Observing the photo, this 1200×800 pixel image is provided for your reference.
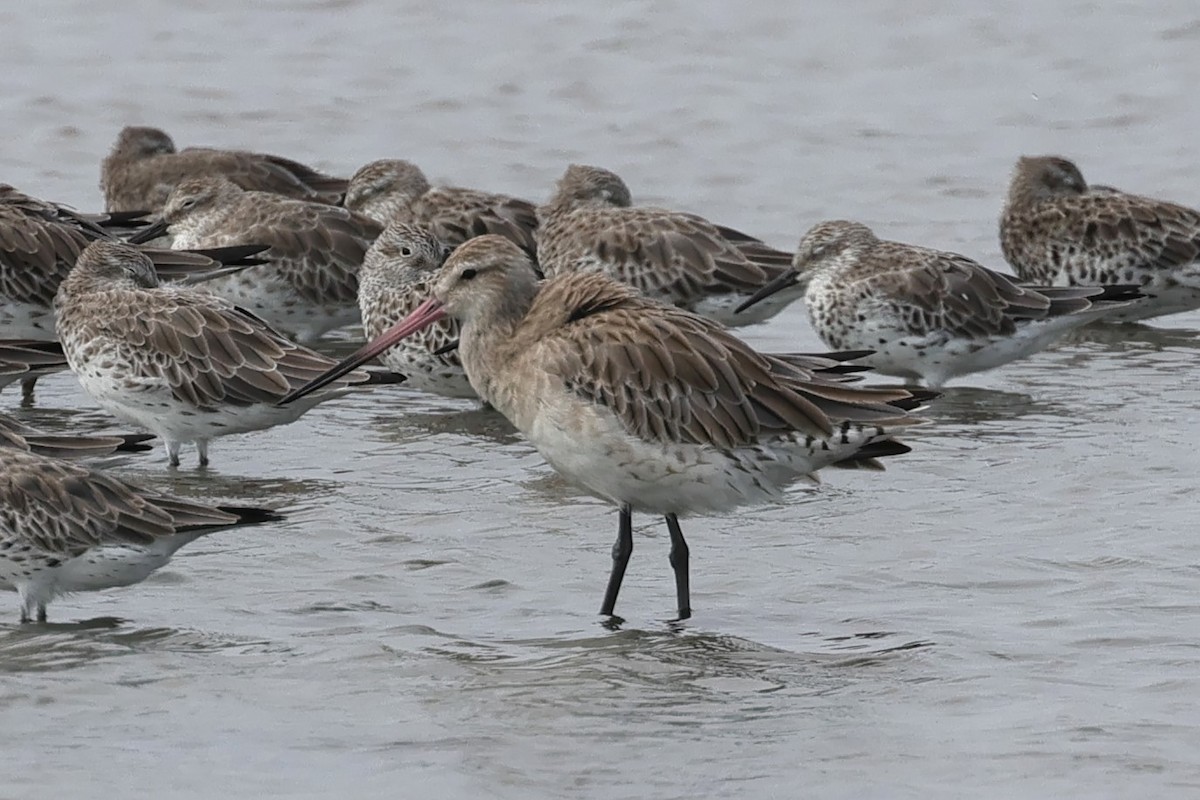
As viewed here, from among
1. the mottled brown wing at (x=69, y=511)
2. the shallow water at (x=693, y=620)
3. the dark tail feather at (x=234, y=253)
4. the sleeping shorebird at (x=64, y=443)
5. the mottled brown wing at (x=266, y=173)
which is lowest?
the shallow water at (x=693, y=620)

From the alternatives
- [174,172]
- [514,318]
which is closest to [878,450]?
[514,318]

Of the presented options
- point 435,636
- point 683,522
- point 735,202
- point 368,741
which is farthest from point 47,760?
point 735,202

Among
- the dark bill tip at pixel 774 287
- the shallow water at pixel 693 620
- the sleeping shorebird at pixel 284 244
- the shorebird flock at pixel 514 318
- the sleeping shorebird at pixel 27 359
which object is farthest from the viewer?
the sleeping shorebird at pixel 284 244

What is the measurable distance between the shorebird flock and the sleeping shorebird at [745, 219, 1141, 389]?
0.02 metres

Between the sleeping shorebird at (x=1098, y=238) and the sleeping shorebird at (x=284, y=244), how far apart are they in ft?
14.2

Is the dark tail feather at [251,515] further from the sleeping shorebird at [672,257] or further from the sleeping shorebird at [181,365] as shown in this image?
the sleeping shorebird at [672,257]

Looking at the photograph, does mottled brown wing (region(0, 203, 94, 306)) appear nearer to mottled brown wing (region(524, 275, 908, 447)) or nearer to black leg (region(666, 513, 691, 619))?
mottled brown wing (region(524, 275, 908, 447))

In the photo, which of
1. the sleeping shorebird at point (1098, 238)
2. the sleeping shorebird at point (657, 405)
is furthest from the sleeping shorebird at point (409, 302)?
the sleeping shorebird at point (1098, 238)

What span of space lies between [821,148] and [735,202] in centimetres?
179

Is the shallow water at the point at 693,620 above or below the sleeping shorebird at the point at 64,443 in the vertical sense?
below

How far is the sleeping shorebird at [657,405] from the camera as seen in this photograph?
8.75m

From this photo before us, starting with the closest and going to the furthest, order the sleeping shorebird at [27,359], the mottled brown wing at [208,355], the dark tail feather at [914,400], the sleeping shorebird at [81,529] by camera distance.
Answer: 1. the sleeping shorebird at [81,529]
2. the dark tail feather at [914,400]
3. the mottled brown wing at [208,355]
4. the sleeping shorebird at [27,359]

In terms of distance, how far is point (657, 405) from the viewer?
8812mm

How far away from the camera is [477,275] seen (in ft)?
30.4
